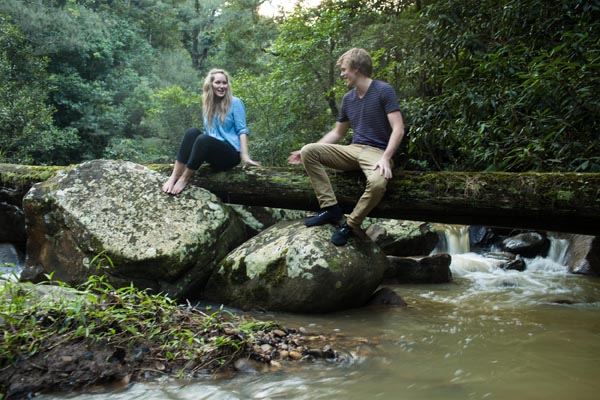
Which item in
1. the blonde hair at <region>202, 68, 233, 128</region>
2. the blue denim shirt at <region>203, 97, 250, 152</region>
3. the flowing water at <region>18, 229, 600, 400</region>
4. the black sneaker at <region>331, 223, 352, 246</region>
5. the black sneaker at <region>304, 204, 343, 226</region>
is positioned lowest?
the flowing water at <region>18, 229, 600, 400</region>

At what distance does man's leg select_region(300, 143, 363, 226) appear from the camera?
4.93m

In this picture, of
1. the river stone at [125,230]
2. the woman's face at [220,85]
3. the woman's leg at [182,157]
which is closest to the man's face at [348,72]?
the woman's face at [220,85]

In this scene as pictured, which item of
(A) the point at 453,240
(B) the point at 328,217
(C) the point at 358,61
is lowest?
(A) the point at 453,240

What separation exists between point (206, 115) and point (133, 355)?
339 cm

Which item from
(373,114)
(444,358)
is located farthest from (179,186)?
(444,358)

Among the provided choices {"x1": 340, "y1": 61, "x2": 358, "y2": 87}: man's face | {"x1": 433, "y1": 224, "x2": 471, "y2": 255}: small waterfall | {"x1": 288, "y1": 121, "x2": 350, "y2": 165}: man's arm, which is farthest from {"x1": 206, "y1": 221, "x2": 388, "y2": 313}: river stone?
{"x1": 433, "y1": 224, "x2": 471, "y2": 255}: small waterfall

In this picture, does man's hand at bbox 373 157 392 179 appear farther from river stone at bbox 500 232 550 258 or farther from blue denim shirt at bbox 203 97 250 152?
river stone at bbox 500 232 550 258

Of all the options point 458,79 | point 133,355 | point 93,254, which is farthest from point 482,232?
point 133,355

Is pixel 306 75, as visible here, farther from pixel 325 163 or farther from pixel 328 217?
pixel 328 217

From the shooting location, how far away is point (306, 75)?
1309 cm

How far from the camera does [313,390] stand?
274 cm

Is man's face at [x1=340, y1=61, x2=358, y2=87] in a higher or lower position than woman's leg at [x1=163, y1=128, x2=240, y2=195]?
higher

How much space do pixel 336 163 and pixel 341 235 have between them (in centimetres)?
76

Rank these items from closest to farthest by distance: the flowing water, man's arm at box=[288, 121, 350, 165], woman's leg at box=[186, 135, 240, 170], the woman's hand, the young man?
the flowing water, the young man, man's arm at box=[288, 121, 350, 165], woman's leg at box=[186, 135, 240, 170], the woman's hand
